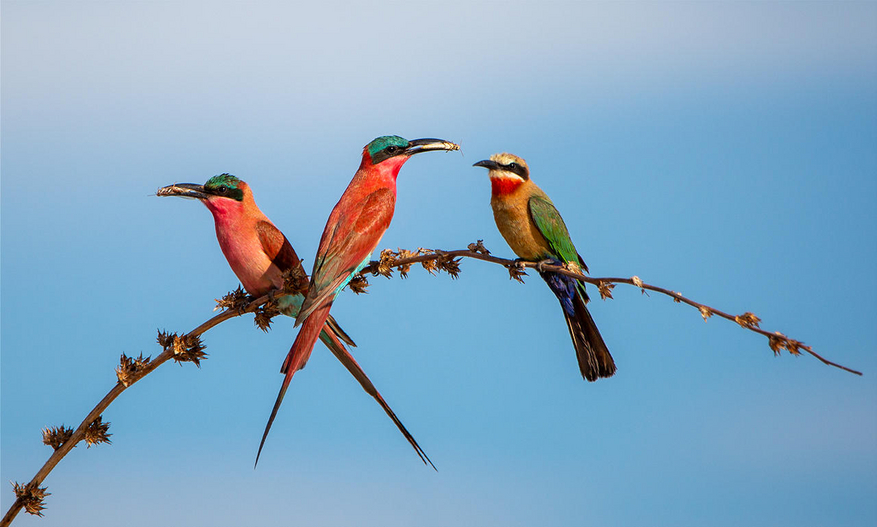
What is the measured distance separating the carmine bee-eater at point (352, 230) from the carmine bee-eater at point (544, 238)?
1.41 m

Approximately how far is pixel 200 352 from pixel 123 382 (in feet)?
1.01

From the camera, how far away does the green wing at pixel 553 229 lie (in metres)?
5.35

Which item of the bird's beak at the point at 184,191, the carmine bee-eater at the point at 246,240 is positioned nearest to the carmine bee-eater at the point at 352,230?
the carmine bee-eater at the point at 246,240

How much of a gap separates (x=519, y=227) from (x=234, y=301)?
2312 mm

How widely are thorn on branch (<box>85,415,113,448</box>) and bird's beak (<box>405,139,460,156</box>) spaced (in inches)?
85.2

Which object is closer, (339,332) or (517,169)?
(339,332)

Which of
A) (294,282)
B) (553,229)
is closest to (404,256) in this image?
(294,282)

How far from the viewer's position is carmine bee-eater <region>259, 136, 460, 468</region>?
3582 mm

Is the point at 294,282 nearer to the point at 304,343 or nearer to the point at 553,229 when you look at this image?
the point at 304,343

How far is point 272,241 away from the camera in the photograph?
4531 mm

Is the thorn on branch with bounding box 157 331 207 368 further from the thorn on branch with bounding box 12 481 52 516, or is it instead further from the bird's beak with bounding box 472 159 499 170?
the bird's beak with bounding box 472 159 499 170

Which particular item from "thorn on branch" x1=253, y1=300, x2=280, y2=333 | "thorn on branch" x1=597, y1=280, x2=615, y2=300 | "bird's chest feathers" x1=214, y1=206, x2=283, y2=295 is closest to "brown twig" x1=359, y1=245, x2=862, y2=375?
"thorn on branch" x1=597, y1=280, x2=615, y2=300

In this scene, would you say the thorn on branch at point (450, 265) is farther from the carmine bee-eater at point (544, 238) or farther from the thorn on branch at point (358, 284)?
the carmine bee-eater at point (544, 238)

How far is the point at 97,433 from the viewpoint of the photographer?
299cm
